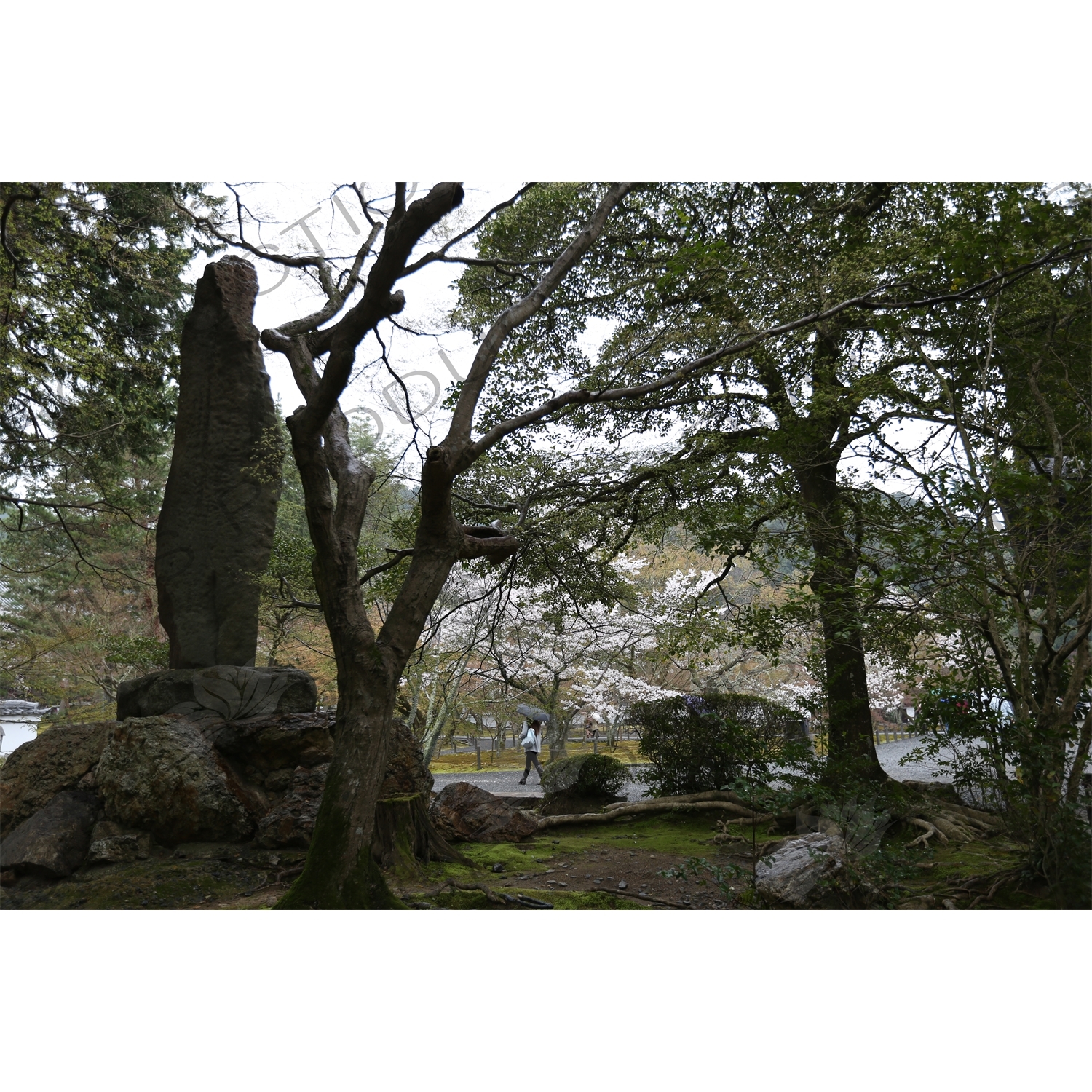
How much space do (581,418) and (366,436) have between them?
387cm

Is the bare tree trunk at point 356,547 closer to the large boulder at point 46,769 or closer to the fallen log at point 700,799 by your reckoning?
the large boulder at point 46,769

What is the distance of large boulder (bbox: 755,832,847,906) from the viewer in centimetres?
334

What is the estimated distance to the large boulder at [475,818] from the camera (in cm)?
517

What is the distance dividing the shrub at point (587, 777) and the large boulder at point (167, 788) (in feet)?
9.43

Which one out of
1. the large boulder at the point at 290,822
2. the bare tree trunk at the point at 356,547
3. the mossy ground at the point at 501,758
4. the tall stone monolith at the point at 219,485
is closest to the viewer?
the bare tree trunk at the point at 356,547

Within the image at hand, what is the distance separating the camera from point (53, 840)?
3844 millimetres

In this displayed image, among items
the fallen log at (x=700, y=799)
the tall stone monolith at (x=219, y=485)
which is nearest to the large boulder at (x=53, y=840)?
the tall stone monolith at (x=219, y=485)

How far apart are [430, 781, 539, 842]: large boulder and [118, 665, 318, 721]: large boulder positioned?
4.07ft

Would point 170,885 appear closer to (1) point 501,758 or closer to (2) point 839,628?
(2) point 839,628

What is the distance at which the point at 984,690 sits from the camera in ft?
12.0

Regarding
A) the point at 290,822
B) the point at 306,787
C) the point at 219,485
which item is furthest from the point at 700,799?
the point at 219,485

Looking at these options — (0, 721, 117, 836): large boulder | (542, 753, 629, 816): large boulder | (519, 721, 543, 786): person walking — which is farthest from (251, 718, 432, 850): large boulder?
(519, 721, 543, 786): person walking

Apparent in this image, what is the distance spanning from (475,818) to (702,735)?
6.30 ft

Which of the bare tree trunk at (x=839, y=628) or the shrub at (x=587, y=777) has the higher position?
the bare tree trunk at (x=839, y=628)
